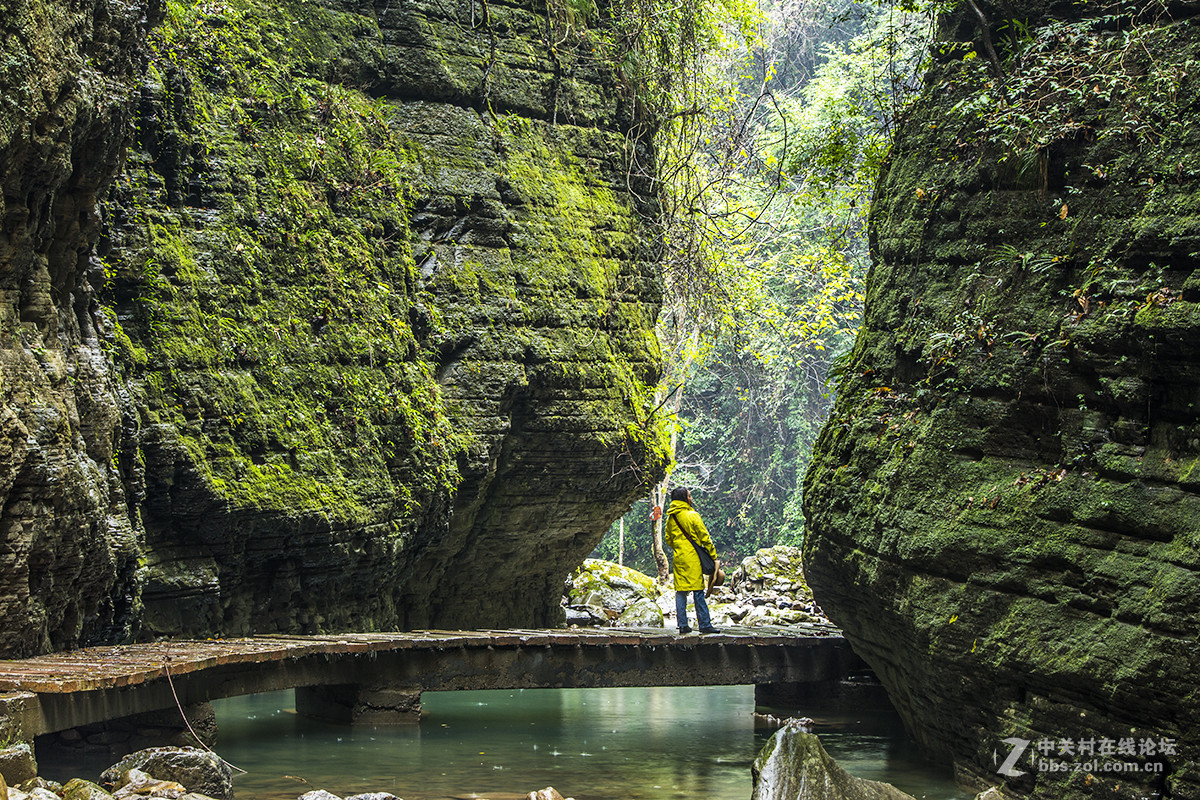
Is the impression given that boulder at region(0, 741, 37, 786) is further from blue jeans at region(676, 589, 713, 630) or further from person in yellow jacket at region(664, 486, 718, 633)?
blue jeans at region(676, 589, 713, 630)

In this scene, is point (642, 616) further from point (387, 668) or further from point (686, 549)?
point (387, 668)

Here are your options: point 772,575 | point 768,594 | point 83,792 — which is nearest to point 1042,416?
point 83,792

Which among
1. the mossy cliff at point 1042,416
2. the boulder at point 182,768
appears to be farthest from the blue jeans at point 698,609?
the boulder at point 182,768

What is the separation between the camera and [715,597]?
2350cm

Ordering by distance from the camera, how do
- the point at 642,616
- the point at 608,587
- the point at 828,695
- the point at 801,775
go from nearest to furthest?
1. the point at 801,775
2. the point at 828,695
3. the point at 642,616
4. the point at 608,587

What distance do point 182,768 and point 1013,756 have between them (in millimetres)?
5611

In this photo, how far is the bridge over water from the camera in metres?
6.95

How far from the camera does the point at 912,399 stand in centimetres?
920

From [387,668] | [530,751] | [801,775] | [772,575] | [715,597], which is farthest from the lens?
[772,575]

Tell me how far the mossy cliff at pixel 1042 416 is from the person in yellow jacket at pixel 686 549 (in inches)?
78.7

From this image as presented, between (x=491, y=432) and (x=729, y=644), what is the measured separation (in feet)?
12.8

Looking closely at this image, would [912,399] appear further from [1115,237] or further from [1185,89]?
[1185,89]

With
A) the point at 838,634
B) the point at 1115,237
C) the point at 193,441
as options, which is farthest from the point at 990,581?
the point at 193,441

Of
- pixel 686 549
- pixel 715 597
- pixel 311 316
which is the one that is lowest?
pixel 715 597
